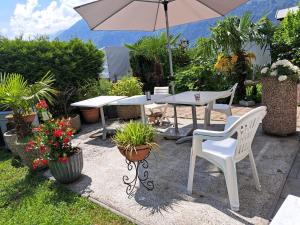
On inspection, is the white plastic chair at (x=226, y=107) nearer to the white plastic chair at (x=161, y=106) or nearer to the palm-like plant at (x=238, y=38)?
the white plastic chair at (x=161, y=106)

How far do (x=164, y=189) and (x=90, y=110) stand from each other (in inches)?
166

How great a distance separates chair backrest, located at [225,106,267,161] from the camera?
2.58m

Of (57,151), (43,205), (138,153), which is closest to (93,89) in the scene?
(57,151)

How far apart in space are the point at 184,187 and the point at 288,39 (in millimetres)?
6310

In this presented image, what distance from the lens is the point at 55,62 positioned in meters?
6.91

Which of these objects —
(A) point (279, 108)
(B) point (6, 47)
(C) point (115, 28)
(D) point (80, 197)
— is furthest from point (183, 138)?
(B) point (6, 47)

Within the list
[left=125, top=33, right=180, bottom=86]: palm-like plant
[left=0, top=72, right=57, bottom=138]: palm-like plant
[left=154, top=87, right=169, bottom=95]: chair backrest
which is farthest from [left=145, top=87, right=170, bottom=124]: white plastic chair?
[left=125, top=33, right=180, bottom=86]: palm-like plant

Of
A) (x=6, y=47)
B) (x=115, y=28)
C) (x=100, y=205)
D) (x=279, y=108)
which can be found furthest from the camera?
(x=6, y=47)

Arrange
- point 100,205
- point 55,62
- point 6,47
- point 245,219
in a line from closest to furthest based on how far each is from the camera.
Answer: point 245,219, point 100,205, point 6,47, point 55,62

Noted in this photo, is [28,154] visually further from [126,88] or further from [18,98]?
[126,88]

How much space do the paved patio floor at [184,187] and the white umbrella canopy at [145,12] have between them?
228 centimetres

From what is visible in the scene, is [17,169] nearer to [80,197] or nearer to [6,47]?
[80,197]

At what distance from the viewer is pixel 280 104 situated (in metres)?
4.39

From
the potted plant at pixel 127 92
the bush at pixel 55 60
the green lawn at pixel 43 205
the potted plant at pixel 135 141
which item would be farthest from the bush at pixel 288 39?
the green lawn at pixel 43 205
